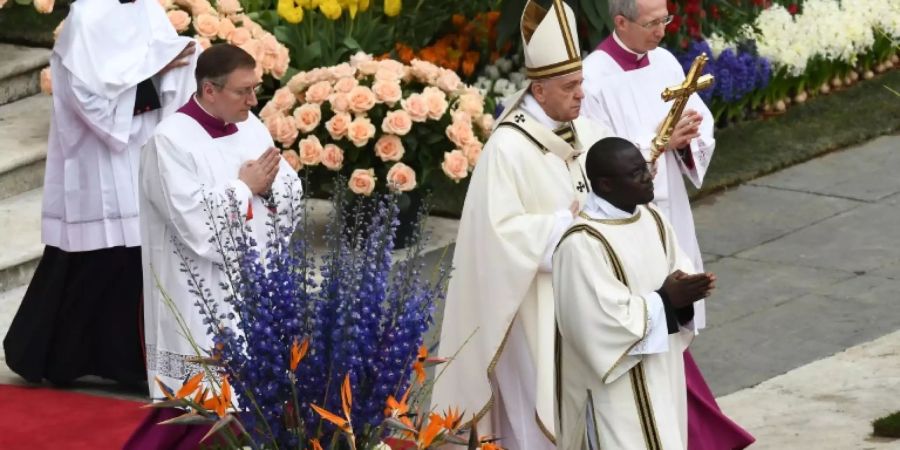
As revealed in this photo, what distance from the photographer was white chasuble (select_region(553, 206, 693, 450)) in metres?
5.73

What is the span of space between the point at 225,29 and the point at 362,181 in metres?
1.03

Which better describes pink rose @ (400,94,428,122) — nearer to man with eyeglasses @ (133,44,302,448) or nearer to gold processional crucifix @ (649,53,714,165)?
man with eyeglasses @ (133,44,302,448)

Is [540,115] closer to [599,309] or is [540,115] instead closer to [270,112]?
[599,309]

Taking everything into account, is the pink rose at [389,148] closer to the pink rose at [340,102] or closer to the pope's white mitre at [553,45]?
the pink rose at [340,102]

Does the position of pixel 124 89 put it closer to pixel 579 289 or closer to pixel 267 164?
pixel 267 164

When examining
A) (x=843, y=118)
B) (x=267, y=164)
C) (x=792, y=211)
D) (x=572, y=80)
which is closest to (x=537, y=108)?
(x=572, y=80)

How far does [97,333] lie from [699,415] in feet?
8.78

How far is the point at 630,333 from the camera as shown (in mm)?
5719

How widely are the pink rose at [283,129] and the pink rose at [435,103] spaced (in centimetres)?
67

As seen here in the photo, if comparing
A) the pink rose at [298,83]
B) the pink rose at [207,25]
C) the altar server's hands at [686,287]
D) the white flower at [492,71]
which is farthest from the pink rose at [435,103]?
the altar server's hands at [686,287]

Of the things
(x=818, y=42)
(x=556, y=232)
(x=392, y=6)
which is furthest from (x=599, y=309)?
(x=818, y=42)

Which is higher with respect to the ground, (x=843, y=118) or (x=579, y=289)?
(x=579, y=289)

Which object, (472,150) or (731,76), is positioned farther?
(731,76)

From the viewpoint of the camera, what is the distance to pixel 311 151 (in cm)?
1006
